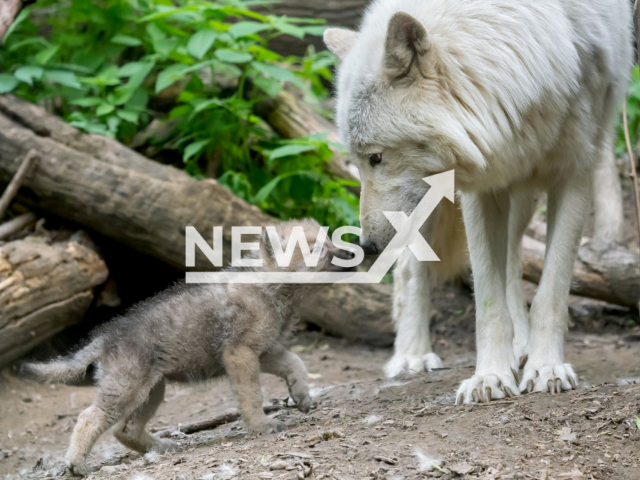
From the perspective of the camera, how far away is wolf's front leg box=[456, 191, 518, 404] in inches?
151

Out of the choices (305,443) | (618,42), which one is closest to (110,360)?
(305,443)

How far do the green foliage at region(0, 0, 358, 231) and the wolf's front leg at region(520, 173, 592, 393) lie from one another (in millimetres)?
2417

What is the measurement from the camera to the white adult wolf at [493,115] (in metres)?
3.52

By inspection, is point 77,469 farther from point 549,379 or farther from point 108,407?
point 549,379

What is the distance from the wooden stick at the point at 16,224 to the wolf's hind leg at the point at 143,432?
2249mm

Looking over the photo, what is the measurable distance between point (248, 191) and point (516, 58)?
328 centimetres

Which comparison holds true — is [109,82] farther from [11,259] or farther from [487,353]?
[487,353]

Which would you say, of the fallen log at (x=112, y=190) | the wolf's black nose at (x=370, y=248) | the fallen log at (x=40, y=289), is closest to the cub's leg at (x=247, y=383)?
the wolf's black nose at (x=370, y=248)

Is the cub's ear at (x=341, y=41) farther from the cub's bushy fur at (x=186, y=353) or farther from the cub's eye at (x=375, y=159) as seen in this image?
the cub's bushy fur at (x=186, y=353)

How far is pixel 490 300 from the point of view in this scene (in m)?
4.15

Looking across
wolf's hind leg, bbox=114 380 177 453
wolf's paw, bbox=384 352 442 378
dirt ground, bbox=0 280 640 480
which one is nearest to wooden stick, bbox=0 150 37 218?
dirt ground, bbox=0 280 640 480

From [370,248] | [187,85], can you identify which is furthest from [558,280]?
[187,85]

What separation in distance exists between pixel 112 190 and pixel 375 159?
8.71ft

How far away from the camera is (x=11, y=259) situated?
198 inches
